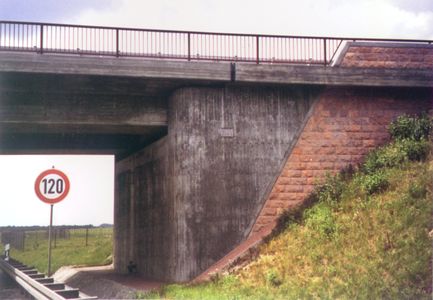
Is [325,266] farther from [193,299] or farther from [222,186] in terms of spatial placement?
[222,186]

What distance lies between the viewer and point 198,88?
1794 centimetres

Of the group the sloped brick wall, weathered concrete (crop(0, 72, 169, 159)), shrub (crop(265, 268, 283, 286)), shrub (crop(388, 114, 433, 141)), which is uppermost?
the sloped brick wall

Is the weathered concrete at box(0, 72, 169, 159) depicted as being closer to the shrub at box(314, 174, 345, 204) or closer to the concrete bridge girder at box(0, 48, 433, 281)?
the concrete bridge girder at box(0, 48, 433, 281)

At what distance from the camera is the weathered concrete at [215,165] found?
17078 millimetres

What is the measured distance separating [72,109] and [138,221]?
574 centimetres

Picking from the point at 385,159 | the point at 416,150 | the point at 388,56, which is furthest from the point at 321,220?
the point at 388,56

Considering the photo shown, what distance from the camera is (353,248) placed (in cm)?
1343

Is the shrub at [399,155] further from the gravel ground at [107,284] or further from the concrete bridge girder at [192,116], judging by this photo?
the gravel ground at [107,284]

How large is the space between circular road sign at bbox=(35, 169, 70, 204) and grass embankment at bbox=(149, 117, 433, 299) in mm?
3491

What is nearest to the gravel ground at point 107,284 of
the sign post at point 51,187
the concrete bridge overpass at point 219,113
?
the concrete bridge overpass at point 219,113

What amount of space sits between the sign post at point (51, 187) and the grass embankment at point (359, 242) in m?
3.48

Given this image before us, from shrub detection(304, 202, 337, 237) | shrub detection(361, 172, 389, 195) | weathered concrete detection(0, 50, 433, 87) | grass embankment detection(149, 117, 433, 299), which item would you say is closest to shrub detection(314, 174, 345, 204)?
grass embankment detection(149, 117, 433, 299)

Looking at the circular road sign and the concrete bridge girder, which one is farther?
the concrete bridge girder

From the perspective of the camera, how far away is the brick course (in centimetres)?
1791
